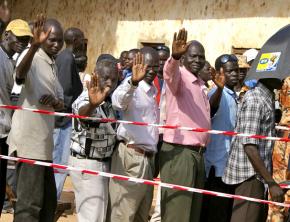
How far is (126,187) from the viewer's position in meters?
6.53

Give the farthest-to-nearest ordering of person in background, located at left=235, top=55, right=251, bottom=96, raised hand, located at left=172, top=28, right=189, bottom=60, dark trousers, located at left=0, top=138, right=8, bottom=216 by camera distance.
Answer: person in background, located at left=235, top=55, right=251, bottom=96 → dark trousers, located at left=0, top=138, right=8, bottom=216 → raised hand, located at left=172, top=28, right=189, bottom=60

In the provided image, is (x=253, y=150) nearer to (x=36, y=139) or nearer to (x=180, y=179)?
(x=180, y=179)

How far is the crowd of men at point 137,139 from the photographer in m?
5.77

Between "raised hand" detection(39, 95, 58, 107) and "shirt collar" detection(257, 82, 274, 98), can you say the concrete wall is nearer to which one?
"shirt collar" detection(257, 82, 274, 98)

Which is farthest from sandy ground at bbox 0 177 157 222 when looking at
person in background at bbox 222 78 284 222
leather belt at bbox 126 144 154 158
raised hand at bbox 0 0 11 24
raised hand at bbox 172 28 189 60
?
raised hand at bbox 172 28 189 60

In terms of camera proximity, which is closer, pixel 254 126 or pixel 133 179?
pixel 254 126

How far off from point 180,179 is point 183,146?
302 millimetres

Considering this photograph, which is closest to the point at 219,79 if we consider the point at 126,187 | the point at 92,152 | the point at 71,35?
the point at 126,187

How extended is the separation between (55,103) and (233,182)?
66.5 inches

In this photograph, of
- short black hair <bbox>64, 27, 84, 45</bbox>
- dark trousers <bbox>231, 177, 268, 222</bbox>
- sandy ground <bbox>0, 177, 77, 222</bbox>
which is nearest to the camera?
dark trousers <bbox>231, 177, 268, 222</bbox>

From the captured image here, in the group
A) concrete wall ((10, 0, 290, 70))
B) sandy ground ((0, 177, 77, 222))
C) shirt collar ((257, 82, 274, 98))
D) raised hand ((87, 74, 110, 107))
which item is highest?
concrete wall ((10, 0, 290, 70))

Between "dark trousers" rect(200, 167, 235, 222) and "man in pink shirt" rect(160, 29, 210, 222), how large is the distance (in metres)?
0.53

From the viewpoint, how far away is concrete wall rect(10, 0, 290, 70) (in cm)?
1294

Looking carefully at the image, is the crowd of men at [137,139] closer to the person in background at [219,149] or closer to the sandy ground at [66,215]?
the person in background at [219,149]
